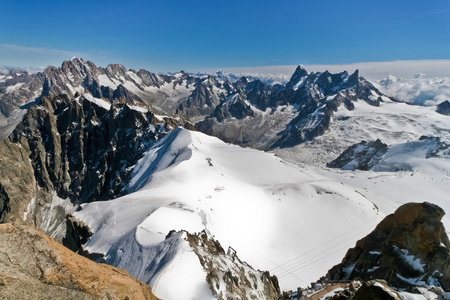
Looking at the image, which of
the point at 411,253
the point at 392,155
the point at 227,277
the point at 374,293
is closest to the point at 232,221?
→ the point at 227,277

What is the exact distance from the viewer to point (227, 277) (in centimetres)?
2191

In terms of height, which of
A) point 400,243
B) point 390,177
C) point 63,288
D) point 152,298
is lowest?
point 390,177

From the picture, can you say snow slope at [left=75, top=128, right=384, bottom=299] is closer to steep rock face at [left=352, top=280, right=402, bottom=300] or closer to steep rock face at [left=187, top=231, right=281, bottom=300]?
steep rock face at [left=187, top=231, right=281, bottom=300]

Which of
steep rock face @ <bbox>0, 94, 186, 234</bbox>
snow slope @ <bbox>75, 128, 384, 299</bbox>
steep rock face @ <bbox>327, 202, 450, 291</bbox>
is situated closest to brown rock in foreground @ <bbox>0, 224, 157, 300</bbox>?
snow slope @ <bbox>75, 128, 384, 299</bbox>

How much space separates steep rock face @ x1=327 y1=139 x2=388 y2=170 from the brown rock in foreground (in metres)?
160

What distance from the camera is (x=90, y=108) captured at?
596ft

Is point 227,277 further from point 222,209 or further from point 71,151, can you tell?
point 71,151

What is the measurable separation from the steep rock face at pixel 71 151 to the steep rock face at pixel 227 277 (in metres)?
110

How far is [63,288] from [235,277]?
19.0 metres

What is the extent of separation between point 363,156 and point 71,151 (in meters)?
220

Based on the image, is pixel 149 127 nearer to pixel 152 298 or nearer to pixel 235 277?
pixel 235 277

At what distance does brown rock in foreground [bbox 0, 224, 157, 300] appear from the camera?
276 inches

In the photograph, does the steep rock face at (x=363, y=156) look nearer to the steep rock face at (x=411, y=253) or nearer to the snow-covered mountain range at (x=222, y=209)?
the snow-covered mountain range at (x=222, y=209)

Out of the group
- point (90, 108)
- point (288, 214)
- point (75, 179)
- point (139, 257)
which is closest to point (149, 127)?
point (90, 108)
